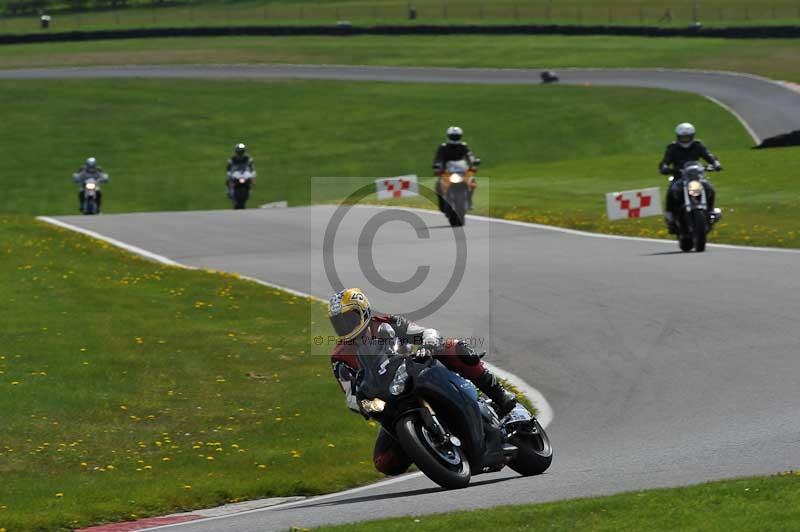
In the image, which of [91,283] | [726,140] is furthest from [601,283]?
[726,140]

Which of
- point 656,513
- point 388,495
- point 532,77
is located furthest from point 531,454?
point 532,77

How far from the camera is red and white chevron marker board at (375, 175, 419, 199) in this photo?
36688 millimetres

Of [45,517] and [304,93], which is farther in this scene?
[304,93]

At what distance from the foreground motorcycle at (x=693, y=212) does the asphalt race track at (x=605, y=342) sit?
402 mm

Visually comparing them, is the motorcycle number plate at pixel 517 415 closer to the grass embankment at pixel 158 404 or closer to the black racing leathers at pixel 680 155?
the grass embankment at pixel 158 404

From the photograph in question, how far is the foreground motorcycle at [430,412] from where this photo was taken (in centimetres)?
957

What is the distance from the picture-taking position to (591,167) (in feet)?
133

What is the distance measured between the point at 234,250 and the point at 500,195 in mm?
10836

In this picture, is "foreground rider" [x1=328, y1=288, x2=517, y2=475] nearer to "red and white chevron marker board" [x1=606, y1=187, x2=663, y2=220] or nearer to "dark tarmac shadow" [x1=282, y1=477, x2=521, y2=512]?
"dark tarmac shadow" [x1=282, y1=477, x2=521, y2=512]

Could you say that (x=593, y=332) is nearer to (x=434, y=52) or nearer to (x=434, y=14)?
(x=434, y=52)

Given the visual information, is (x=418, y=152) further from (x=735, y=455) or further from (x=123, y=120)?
(x=735, y=455)

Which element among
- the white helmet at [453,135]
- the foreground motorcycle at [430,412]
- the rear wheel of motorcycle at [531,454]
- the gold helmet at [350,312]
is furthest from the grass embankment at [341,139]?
the gold helmet at [350,312]

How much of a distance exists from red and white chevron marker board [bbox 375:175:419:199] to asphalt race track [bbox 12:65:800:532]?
150 inches

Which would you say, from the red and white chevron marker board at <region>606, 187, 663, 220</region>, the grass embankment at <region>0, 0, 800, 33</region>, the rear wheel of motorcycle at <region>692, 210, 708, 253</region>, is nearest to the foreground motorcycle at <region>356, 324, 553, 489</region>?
the rear wheel of motorcycle at <region>692, 210, 708, 253</region>
